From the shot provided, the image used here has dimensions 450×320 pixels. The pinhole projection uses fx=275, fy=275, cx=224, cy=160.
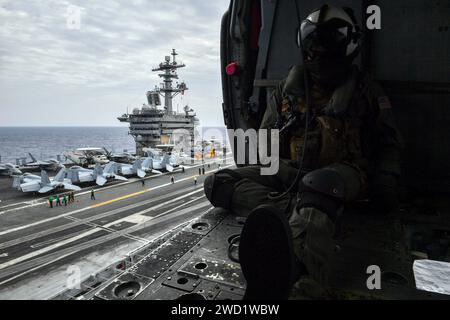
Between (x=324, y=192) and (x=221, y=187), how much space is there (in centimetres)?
157

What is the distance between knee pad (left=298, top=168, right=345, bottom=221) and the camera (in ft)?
6.75

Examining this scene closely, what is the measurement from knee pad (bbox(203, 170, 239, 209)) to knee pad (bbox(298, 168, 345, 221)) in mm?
1308

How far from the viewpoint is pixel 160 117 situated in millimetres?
42031

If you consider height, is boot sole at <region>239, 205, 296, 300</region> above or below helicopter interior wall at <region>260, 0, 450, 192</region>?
below

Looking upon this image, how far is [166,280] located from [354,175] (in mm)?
1858

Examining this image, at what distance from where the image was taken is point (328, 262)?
1869mm

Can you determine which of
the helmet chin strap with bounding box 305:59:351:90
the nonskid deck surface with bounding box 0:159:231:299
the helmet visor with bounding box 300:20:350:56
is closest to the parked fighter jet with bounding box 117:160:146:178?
the nonskid deck surface with bounding box 0:159:231:299

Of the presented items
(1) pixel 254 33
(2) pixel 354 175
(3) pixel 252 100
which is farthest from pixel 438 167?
(1) pixel 254 33

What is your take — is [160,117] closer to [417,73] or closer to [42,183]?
[42,183]

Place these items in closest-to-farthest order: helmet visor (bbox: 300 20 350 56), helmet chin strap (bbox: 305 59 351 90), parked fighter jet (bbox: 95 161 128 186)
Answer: helmet visor (bbox: 300 20 350 56), helmet chin strap (bbox: 305 59 351 90), parked fighter jet (bbox: 95 161 128 186)

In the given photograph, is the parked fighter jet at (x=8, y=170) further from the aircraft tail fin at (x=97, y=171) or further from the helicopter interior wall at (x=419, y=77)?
the helicopter interior wall at (x=419, y=77)

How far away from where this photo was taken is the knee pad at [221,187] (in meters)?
3.40

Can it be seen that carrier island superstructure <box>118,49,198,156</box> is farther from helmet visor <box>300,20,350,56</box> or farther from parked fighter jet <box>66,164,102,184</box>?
helmet visor <box>300,20,350,56</box>
